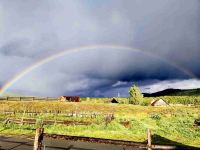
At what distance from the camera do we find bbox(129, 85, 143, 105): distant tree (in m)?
129

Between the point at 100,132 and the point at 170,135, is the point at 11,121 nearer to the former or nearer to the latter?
the point at 100,132

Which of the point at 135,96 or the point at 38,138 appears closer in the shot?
the point at 38,138

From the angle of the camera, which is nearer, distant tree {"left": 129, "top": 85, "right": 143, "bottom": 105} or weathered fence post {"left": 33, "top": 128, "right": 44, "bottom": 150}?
weathered fence post {"left": 33, "top": 128, "right": 44, "bottom": 150}

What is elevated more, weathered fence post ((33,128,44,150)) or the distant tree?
the distant tree

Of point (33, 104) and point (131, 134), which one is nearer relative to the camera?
point (131, 134)

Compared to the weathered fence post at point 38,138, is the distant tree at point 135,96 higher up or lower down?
higher up

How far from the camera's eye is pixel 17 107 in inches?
2813

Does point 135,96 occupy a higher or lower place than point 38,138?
higher

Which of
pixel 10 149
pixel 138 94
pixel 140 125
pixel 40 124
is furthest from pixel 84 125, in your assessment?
pixel 138 94

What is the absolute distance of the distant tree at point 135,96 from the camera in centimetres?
12900

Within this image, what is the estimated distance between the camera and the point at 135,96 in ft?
425

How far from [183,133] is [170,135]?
2400 millimetres

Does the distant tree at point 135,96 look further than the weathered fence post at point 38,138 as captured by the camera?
Yes

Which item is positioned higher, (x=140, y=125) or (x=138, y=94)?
(x=138, y=94)
